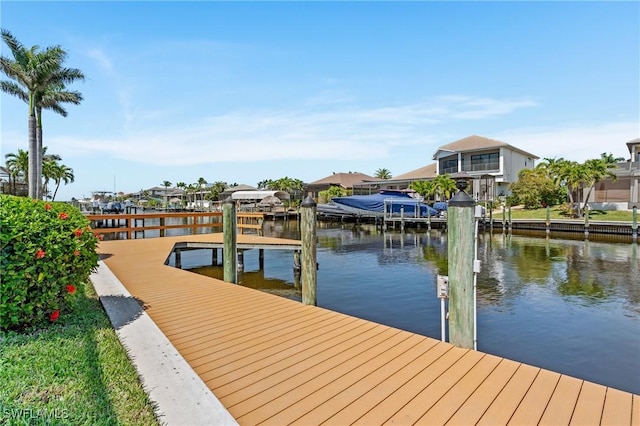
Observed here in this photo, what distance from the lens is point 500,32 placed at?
1057 centimetres

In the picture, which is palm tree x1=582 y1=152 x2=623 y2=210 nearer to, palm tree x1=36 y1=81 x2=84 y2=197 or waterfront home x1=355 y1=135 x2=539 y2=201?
waterfront home x1=355 y1=135 x2=539 y2=201

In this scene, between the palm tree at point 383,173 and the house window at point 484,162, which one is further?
the palm tree at point 383,173

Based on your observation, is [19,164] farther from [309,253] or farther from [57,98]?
[309,253]

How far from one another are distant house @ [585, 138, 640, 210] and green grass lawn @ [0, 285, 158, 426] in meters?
33.9

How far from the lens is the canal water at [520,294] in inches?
232

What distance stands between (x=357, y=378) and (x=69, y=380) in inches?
87.2

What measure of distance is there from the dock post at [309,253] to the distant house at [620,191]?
30847 millimetres

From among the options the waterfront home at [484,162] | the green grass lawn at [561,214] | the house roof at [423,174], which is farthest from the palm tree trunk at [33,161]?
the house roof at [423,174]

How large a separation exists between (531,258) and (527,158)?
3081 cm

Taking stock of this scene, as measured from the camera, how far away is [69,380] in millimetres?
2752

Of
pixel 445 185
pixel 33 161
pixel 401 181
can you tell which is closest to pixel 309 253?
pixel 33 161

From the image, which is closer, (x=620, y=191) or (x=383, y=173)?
(x=620, y=191)

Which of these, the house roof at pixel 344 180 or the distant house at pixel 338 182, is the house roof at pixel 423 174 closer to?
the house roof at pixel 344 180

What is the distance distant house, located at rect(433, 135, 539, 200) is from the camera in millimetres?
35250
